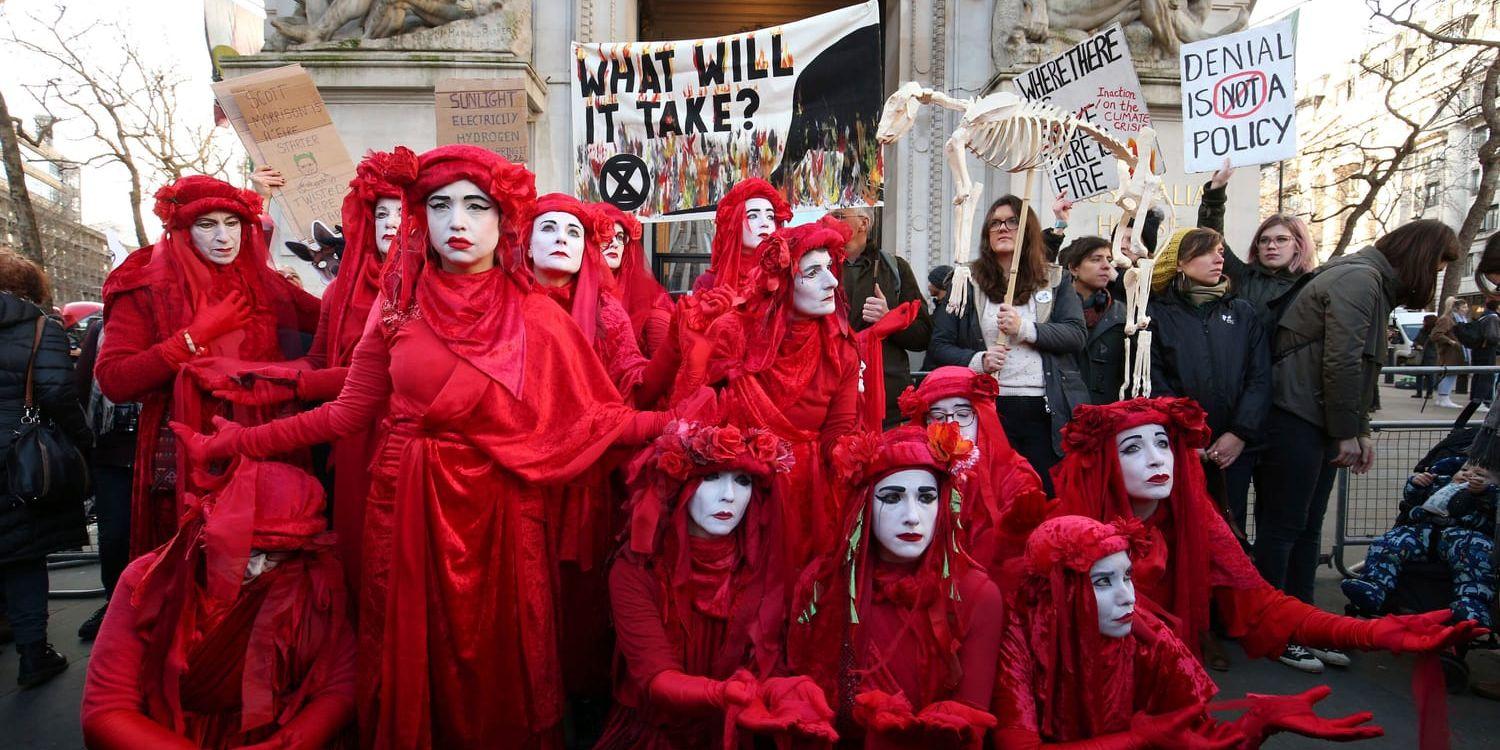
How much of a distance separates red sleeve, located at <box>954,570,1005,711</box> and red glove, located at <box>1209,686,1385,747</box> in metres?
0.66

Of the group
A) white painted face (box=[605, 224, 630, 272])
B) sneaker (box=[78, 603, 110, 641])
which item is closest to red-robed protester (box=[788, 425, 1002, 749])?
white painted face (box=[605, 224, 630, 272])

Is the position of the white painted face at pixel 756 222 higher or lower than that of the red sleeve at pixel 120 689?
higher

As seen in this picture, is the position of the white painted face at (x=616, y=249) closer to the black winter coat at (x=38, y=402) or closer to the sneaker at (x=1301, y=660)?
the black winter coat at (x=38, y=402)

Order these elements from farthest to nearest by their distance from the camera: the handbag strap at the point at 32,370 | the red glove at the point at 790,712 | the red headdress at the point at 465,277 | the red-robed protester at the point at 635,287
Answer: the red-robed protester at the point at 635,287, the handbag strap at the point at 32,370, the red headdress at the point at 465,277, the red glove at the point at 790,712

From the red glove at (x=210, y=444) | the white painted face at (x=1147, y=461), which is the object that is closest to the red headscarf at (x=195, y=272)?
the red glove at (x=210, y=444)

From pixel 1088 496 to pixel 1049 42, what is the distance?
556 cm

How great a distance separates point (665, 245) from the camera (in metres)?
9.91

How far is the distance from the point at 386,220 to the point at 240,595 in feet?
5.14

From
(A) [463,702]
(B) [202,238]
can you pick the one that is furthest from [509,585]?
(B) [202,238]

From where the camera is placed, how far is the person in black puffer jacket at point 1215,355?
4145mm

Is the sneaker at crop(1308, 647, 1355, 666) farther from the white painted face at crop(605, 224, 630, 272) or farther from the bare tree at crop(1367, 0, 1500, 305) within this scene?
the bare tree at crop(1367, 0, 1500, 305)

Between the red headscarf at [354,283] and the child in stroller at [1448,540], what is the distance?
187 inches

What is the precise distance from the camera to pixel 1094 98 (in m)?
5.78

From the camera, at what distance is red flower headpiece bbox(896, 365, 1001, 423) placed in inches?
135
